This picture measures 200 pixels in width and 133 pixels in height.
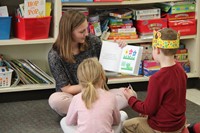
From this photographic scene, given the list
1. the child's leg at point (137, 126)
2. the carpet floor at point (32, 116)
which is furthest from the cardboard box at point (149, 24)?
the child's leg at point (137, 126)

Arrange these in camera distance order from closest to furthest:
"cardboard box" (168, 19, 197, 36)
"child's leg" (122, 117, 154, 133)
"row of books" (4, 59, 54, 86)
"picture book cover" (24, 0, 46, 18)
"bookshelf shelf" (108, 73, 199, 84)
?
1. "child's leg" (122, 117, 154, 133)
2. "picture book cover" (24, 0, 46, 18)
3. "row of books" (4, 59, 54, 86)
4. "bookshelf shelf" (108, 73, 199, 84)
5. "cardboard box" (168, 19, 197, 36)

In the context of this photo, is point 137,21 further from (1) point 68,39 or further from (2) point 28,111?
(2) point 28,111

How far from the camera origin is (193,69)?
3.54 m

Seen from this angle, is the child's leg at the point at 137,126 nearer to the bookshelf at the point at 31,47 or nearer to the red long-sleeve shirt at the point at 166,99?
the red long-sleeve shirt at the point at 166,99

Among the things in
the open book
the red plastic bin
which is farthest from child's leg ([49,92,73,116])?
the red plastic bin

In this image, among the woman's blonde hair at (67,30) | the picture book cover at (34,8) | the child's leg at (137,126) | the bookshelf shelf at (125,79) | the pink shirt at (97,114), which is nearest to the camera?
the pink shirt at (97,114)

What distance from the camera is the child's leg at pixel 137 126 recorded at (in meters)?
2.10

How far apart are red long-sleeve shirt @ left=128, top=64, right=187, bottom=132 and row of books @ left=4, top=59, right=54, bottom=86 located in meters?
1.33

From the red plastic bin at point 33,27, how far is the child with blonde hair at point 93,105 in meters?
1.23

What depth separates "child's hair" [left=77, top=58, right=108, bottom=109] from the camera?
6.13 feet

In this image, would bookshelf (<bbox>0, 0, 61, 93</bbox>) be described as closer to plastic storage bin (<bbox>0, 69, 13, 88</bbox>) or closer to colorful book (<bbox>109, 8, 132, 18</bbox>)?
plastic storage bin (<bbox>0, 69, 13, 88</bbox>)

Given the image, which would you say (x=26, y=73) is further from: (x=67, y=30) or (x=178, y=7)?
(x=178, y=7)

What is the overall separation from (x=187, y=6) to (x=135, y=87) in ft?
2.85

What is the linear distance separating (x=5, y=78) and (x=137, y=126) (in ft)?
4.45
